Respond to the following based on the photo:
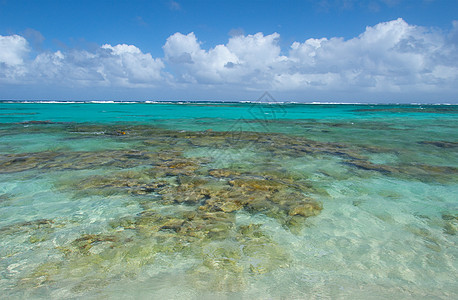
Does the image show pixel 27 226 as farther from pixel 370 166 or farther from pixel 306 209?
pixel 370 166

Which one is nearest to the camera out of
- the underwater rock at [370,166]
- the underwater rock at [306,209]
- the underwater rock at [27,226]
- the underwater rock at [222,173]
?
the underwater rock at [27,226]

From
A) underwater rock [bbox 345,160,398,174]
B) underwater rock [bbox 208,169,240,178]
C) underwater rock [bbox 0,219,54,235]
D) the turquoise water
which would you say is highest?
underwater rock [bbox 345,160,398,174]

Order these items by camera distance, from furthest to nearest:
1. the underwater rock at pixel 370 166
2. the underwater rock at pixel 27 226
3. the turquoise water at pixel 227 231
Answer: the underwater rock at pixel 370 166, the underwater rock at pixel 27 226, the turquoise water at pixel 227 231

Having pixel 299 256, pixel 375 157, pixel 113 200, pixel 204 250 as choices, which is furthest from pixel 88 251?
pixel 375 157

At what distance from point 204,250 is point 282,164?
6838mm

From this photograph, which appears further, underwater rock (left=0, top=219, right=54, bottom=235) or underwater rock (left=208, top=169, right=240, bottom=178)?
underwater rock (left=208, top=169, right=240, bottom=178)

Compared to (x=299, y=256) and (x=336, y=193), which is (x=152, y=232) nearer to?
(x=299, y=256)

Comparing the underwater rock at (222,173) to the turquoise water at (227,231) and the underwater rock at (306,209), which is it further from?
the underwater rock at (306,209)

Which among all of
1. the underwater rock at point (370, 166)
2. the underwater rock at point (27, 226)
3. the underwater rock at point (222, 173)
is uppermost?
the underwater rock at point (370, 166)

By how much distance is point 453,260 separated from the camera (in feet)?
14.3

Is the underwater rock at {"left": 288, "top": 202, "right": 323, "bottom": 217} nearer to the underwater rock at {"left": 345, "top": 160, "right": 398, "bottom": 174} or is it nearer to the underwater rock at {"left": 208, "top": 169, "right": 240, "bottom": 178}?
the underwater rock at {"left": 208, "top": 169, "right": 240, "bottom": 178}

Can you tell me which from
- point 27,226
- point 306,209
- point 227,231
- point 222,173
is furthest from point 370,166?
point 27,226

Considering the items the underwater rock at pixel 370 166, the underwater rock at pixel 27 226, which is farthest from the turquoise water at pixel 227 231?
the underwater rock at pixel 370 166

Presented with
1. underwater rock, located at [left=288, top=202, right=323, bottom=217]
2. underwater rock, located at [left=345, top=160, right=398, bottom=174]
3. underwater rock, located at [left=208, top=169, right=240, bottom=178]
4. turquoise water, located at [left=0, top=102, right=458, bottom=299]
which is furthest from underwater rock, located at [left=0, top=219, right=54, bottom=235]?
underwater rock, located at [left=345, top=160, right=398, bottom=174]
